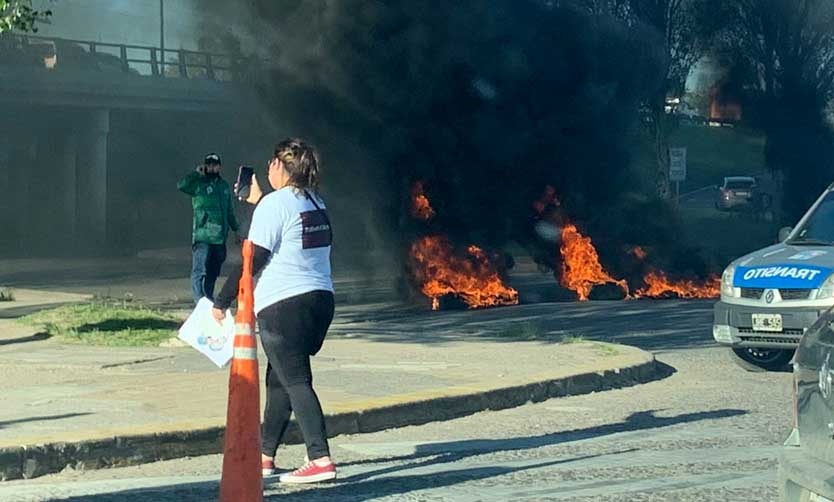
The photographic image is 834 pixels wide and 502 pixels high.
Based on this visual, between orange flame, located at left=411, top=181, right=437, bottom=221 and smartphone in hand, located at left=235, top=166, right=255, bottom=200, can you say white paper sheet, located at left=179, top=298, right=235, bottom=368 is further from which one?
orange flame, located at left=411, top=181, right=437, bottom=221

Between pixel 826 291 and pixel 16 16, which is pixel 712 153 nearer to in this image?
pixel 16 16

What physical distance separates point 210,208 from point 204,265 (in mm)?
564

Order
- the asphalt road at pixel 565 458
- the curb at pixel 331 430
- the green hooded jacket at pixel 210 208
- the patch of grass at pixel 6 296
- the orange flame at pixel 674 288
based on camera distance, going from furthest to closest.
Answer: the orange flame at pixel 674 288
the patch of grass at pixel 6 296
the green hooded jacket at pixel 210 208
the curb at pixel 331 430
the asphalt road at pixel 565 458

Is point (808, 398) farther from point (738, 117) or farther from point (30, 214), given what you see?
point (30, 214)

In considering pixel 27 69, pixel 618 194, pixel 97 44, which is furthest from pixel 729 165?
pixel 618 194

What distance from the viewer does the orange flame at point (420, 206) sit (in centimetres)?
2372

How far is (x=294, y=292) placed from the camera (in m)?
7.47

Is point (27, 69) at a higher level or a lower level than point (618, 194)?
higher

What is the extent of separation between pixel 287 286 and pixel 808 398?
319cm

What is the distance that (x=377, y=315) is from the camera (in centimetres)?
1898

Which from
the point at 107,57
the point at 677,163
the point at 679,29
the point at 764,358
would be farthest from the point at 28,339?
the point at 107,57

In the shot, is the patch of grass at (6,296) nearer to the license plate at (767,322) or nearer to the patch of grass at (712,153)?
the license plate at (767,322)

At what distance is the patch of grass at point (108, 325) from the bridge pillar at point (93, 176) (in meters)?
28.6

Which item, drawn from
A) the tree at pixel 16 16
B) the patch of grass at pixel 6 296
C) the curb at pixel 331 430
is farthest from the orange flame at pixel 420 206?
the curb at pixel 331 430
